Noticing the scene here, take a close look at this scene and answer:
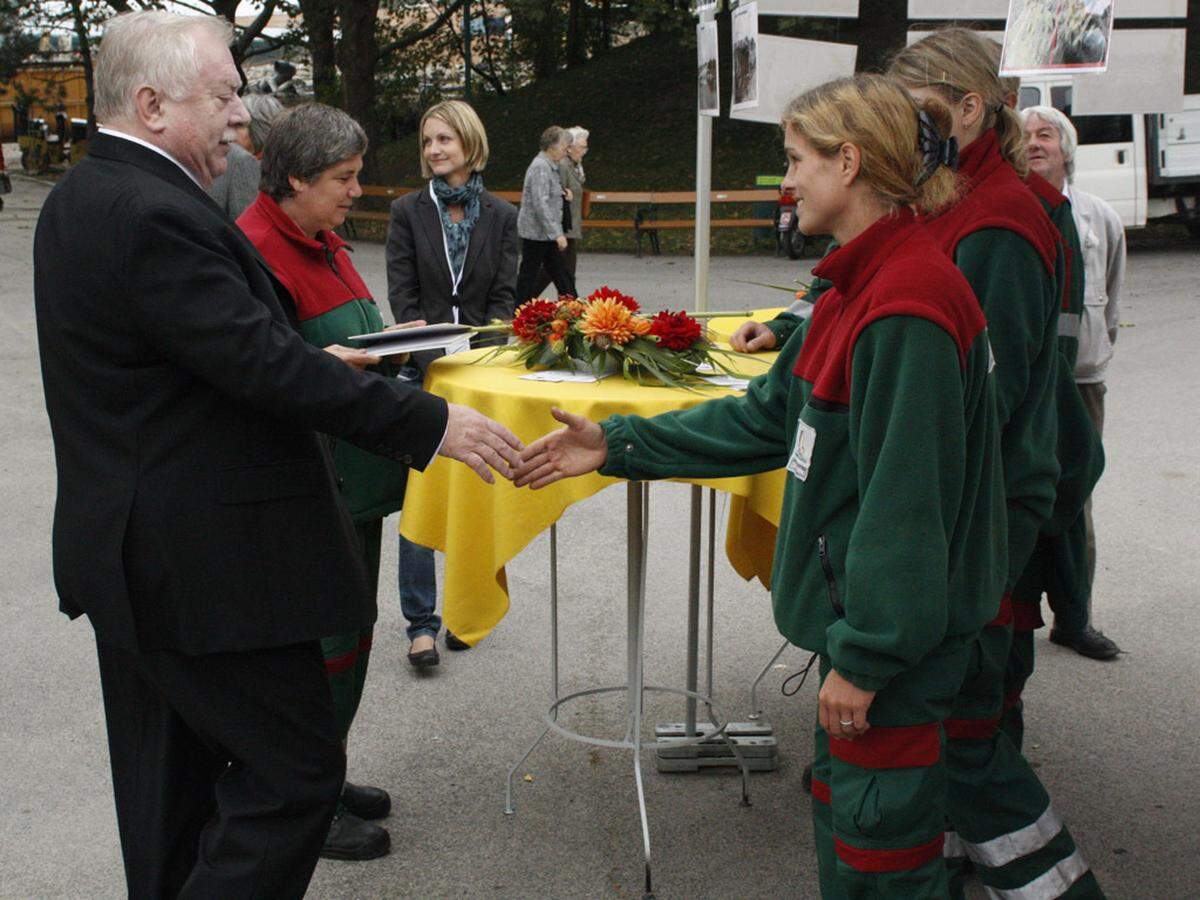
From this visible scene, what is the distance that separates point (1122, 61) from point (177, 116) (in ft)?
10.5

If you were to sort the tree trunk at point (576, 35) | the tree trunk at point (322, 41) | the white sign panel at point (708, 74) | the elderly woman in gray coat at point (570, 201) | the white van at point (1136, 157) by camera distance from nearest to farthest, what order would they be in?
the white sign panel at point (708, 74) < the elderly woman in gray coat at point (570, 201) < the white van at point (1136, 157) < the tree trunk at point (322, 41) < the tree trunk at point (576, 35)

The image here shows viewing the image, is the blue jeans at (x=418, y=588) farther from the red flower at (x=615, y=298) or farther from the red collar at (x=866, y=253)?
the red collar at (x=866, y=253)

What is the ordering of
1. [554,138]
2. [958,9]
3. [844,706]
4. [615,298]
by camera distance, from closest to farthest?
[844,706] < [615,298] < [958,9] < [554,138]

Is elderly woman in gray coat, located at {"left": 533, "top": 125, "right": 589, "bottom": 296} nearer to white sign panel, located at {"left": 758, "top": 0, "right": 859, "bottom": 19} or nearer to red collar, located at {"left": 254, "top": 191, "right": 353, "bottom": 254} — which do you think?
white sign panel, located at {"left": 758, "top": 0, "right": 859, "bottom": 19}

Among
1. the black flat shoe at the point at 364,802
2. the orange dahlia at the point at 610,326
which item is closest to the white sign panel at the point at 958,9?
the orange dahlia at the point at 610,326

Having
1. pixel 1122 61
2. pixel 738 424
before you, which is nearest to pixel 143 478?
pixel 738 424

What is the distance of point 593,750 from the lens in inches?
168

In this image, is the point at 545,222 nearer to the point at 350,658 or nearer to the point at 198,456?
the point at 350,658

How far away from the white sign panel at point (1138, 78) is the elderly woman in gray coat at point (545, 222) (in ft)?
27.1

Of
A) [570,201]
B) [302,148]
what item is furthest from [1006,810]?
[570,201]

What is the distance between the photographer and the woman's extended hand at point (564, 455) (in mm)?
2975

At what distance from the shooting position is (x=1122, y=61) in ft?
14.0

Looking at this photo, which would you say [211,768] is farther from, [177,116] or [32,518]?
[32,518]

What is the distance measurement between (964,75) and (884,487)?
1.29 meters
